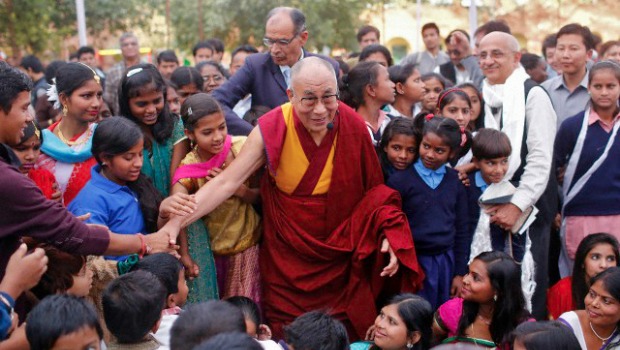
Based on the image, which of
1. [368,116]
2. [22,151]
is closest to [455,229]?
Answer: [368,116]

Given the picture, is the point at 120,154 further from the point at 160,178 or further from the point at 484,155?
the point at 484,155

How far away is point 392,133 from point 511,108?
905mm

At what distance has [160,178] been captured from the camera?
169 inches

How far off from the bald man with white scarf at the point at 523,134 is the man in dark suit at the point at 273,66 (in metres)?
1.15

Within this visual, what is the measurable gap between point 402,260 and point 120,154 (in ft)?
5.50

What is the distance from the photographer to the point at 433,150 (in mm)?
4344

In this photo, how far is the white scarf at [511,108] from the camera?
4684 millimetres

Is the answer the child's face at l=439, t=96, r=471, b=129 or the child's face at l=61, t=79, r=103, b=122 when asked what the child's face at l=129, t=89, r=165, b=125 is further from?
the child's face at l=439, t=96, r=471, b=129

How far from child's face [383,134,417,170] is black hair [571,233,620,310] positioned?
1.21 meters

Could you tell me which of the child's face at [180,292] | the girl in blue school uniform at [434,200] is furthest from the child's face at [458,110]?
the child's face at [180,292]

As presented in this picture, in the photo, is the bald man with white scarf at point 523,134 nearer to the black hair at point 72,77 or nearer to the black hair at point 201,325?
the black hair at point 201,325

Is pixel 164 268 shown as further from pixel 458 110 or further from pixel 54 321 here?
pixel 458 110

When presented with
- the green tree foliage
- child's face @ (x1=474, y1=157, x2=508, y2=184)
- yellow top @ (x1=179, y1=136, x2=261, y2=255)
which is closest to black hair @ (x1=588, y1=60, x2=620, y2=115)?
child's face @ (x1=474, y1=157, x2=508, y2=184)

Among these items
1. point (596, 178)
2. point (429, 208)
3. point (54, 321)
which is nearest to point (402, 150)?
point (429, 208)
